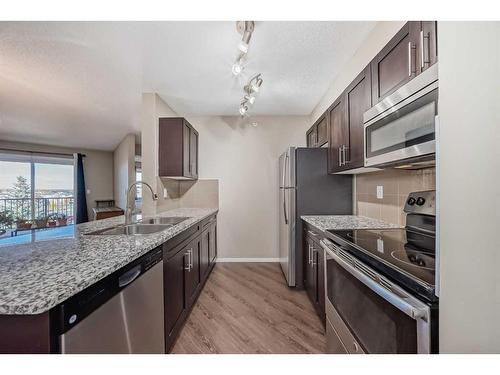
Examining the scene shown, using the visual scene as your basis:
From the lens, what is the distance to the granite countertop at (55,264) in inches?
26.5

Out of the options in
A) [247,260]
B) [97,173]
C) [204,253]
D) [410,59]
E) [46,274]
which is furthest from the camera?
[97,173]

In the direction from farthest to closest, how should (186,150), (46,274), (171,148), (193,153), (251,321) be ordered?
(193,153), (186,150), (171,148), (251,321), (46,274)

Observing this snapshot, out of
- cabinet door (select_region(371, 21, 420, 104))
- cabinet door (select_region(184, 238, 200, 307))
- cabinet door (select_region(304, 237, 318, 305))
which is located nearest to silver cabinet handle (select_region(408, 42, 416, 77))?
cabinet door (select_region(371, 21, 420, 104))

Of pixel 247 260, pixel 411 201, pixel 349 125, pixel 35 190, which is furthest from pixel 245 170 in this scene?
pixel 35 190

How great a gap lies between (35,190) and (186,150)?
5.35 m

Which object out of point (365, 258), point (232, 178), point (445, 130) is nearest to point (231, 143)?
point (232, 178)

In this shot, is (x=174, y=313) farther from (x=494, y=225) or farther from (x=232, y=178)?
(x=232, y=178)

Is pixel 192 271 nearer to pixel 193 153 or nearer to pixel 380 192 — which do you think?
pixel 193 153

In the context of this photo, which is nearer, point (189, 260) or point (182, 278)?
point (182, 278)

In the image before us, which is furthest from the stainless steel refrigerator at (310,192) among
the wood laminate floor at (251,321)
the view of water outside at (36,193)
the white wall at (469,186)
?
the view of water outside at (36,193)

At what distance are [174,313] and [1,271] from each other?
1.11 metres

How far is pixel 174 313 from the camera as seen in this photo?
1.68m

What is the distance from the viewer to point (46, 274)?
0.83m

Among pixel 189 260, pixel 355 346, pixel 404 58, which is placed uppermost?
pixel 404 58
